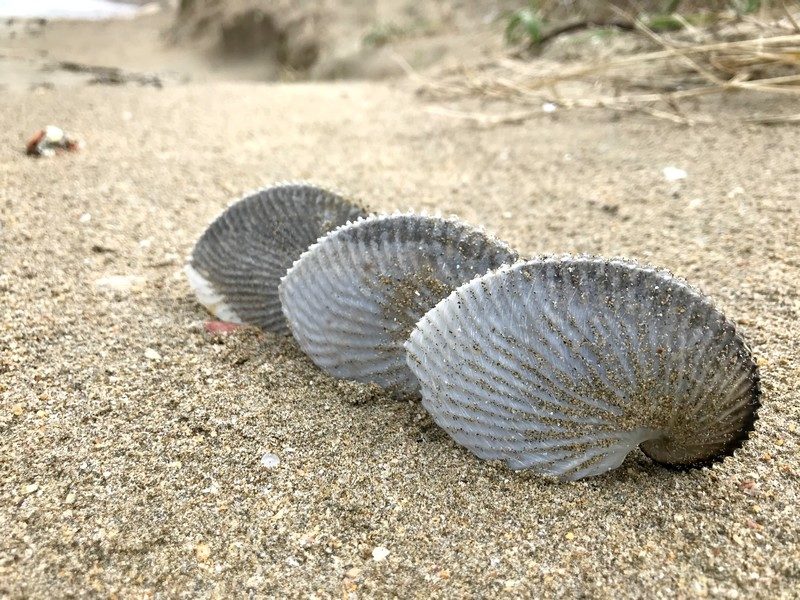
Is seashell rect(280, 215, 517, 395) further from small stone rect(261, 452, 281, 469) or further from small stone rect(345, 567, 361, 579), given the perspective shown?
small stone rect(345, 567, 361, 579)

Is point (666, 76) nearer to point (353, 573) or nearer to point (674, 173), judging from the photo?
point (674, 173)

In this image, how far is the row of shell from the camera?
119cm

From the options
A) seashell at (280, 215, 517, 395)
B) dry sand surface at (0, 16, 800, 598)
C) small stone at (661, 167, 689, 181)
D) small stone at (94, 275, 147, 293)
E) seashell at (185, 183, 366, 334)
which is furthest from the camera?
small stone at (661, 167, 689, 181)

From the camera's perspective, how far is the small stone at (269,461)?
1.37 metres

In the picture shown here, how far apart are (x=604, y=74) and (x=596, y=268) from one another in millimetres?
3158

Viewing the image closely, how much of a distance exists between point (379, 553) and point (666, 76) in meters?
3.38

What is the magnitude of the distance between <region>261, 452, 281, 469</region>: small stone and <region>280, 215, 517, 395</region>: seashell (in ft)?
0.96

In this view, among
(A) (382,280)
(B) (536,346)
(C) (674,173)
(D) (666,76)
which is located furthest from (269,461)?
(D) (666,76)

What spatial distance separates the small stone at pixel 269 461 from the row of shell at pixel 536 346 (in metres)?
0.30

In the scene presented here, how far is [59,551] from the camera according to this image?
116 centimetres

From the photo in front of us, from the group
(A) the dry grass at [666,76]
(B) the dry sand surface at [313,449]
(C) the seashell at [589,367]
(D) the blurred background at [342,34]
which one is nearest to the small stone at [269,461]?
(B) the dry sand surface at [313,449]

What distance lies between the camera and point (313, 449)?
1.42 metres

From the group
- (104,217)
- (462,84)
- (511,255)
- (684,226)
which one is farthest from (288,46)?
(511,255)

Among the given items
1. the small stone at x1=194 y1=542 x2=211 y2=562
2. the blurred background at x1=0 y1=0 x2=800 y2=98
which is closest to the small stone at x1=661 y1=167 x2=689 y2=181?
the blurred background at x1=0 y1=0 x2=800 y2=98
